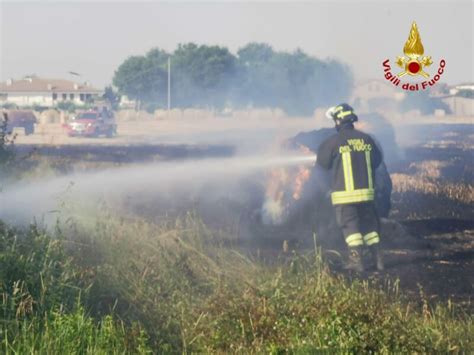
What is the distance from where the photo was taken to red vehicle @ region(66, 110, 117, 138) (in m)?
27.8

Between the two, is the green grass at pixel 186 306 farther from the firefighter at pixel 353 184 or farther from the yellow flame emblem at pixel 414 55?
the yellow flame emblem at pixel 414 55

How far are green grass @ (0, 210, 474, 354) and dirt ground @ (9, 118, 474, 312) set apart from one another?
0.74 meters

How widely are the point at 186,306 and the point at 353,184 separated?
269 cm

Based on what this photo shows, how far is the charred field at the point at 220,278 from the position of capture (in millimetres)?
6277

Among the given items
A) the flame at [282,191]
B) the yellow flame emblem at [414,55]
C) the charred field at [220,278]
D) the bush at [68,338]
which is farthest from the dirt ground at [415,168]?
the bush at [68,338]

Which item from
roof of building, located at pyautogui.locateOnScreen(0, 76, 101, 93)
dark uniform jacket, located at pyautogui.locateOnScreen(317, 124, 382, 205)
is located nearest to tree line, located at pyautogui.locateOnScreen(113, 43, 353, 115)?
roof of building, located at pyautogui.locateOnScreen(0, 76, 101, 93)

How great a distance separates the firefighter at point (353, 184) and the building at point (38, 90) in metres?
11.0

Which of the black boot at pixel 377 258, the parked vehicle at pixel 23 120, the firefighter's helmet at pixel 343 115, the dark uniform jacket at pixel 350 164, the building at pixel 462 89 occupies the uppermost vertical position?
the building at pixel 462 89

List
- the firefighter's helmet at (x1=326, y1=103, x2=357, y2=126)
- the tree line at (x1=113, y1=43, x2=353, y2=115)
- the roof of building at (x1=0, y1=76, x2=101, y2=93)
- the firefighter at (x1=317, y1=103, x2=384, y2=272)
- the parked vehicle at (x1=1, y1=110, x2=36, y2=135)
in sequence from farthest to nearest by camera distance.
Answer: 1. the parked vehicle at (x1=1, y1=110, x2=36, y2=135)
2. the roof of building at (x1=0, y1=76, x2=101, y2=93)
3. the tree line at (x1=113, y1=43, x2=353, y2=115)
4. the firefighter's helmet at (x1=326, y1=103, x2=357, y2=126)
5. the firefighter at (x1=317, y1=103, x2=384, y2=272)

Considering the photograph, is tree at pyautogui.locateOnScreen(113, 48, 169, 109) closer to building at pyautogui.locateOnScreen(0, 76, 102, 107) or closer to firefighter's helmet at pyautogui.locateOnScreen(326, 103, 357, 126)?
building at pyautogui.locateOnScreen(0, 76, 102, 107)

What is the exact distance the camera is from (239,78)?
58.8 feet

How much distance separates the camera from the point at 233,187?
13680 mm

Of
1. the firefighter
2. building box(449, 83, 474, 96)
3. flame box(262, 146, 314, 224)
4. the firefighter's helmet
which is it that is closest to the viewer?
Answer: the firefighter

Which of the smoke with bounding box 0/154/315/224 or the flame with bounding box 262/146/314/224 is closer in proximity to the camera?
the smoke with bounding box 0/154/315/224
